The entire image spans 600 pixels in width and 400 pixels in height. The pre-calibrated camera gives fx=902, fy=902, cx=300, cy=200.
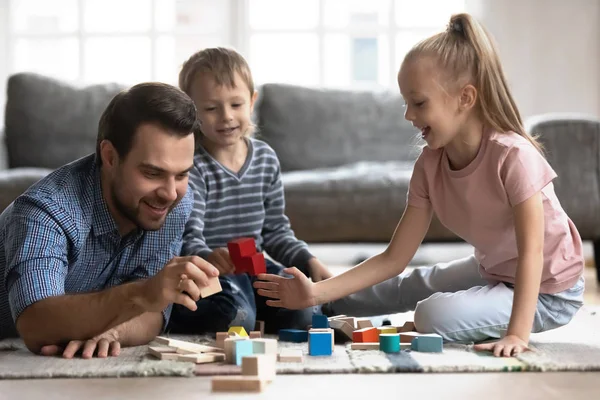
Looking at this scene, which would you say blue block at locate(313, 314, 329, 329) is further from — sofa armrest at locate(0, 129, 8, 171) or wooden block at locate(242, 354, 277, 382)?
sofa armrest at locate(0, 129, 8, 171)

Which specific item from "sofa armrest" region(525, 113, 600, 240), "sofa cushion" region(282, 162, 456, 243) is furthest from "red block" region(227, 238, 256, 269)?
"sofa armrest" region(525, 113, 600, 240)

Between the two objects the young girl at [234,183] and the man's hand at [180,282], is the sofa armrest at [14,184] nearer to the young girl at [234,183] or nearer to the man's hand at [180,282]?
the young girl at [234,183]

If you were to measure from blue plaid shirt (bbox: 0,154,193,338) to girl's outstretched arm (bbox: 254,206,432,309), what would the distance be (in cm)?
27

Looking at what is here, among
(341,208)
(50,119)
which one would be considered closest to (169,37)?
(50,119)

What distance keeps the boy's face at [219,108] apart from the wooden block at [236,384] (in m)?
1.05

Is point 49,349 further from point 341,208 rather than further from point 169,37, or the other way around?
point 169,37

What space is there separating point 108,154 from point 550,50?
3.80 m

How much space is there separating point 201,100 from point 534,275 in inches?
42.9

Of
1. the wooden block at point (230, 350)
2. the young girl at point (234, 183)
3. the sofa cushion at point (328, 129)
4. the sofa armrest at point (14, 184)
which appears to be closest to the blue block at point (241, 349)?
the wooden block at point (230, 350)

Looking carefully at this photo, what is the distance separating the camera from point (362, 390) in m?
1.61

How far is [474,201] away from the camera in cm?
212

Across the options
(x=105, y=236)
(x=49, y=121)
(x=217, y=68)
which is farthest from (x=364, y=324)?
(x=49, y=121)

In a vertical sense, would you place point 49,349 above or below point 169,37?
below

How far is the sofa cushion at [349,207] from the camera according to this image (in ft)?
12.7
